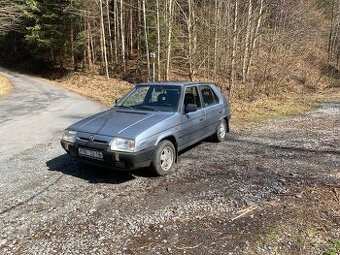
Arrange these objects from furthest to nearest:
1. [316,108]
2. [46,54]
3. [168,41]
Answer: [46,54], [168,41], [316,108]

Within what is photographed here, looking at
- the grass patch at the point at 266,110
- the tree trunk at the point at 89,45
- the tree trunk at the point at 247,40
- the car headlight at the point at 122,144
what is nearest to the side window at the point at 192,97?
the car headlight at the point at 122,144

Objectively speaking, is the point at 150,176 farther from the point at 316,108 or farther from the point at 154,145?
the point at 316,108

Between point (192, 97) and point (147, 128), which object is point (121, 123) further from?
point (192, 97)

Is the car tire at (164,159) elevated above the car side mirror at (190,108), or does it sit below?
below

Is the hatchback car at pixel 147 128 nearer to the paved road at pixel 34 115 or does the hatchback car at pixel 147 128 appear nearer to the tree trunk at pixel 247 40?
the paved road at pixel 34 115

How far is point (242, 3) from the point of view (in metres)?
20.7

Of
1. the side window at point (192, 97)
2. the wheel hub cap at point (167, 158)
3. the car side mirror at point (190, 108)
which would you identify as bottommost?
the wheel hub cap at point (167, 158)

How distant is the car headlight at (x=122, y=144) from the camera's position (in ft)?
18.1

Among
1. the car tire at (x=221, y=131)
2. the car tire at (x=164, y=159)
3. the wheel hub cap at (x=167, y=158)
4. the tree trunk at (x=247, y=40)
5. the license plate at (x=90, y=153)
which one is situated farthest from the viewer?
the tree trunk at (x=247, y=40)

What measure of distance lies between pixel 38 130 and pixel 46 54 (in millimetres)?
23993

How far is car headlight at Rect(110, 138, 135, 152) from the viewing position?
551 centimetres

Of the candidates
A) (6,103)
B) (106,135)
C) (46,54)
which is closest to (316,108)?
(106,135)

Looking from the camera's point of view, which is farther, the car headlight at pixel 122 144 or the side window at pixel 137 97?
the side window at pixel 137 97

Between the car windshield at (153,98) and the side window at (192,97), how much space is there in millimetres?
224
